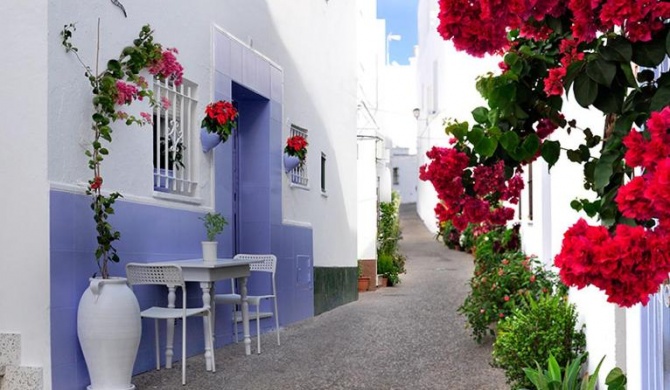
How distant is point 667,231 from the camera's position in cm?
189

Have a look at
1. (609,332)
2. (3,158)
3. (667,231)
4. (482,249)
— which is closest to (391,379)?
(609,332)

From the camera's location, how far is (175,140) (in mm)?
8180

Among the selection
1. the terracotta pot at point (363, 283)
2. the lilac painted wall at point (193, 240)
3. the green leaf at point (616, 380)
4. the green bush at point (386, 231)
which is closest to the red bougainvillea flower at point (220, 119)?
the lilac painted wall at point (193, 240)

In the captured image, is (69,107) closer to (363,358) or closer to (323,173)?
(363,358)

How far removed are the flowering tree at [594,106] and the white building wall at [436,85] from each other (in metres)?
14.4

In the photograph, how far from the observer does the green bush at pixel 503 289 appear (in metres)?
8.24

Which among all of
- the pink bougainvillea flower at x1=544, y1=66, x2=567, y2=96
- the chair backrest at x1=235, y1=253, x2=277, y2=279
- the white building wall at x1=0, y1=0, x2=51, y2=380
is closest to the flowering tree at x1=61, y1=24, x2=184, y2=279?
the white building wall at x1=0, y1=0, x2=51, y2=380

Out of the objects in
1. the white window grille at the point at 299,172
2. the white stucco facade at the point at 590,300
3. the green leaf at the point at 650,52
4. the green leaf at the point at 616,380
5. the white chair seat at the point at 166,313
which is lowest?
the green leaf at the point at 616,380

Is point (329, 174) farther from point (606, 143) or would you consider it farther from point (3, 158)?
point (606, 143)

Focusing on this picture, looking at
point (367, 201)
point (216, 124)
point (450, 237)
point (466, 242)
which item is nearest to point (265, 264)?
point (216, 124)

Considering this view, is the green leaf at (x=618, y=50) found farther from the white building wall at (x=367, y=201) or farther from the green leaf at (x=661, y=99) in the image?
the white building wall at (x=367, y=201)

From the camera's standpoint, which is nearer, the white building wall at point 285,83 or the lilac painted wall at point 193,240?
the lilac painted wall at point 193,240

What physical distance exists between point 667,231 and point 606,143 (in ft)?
2.24

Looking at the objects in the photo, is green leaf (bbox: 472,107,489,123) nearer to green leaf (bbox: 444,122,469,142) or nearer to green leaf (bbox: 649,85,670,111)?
green leaf (bbox: 444,122,469,142)
